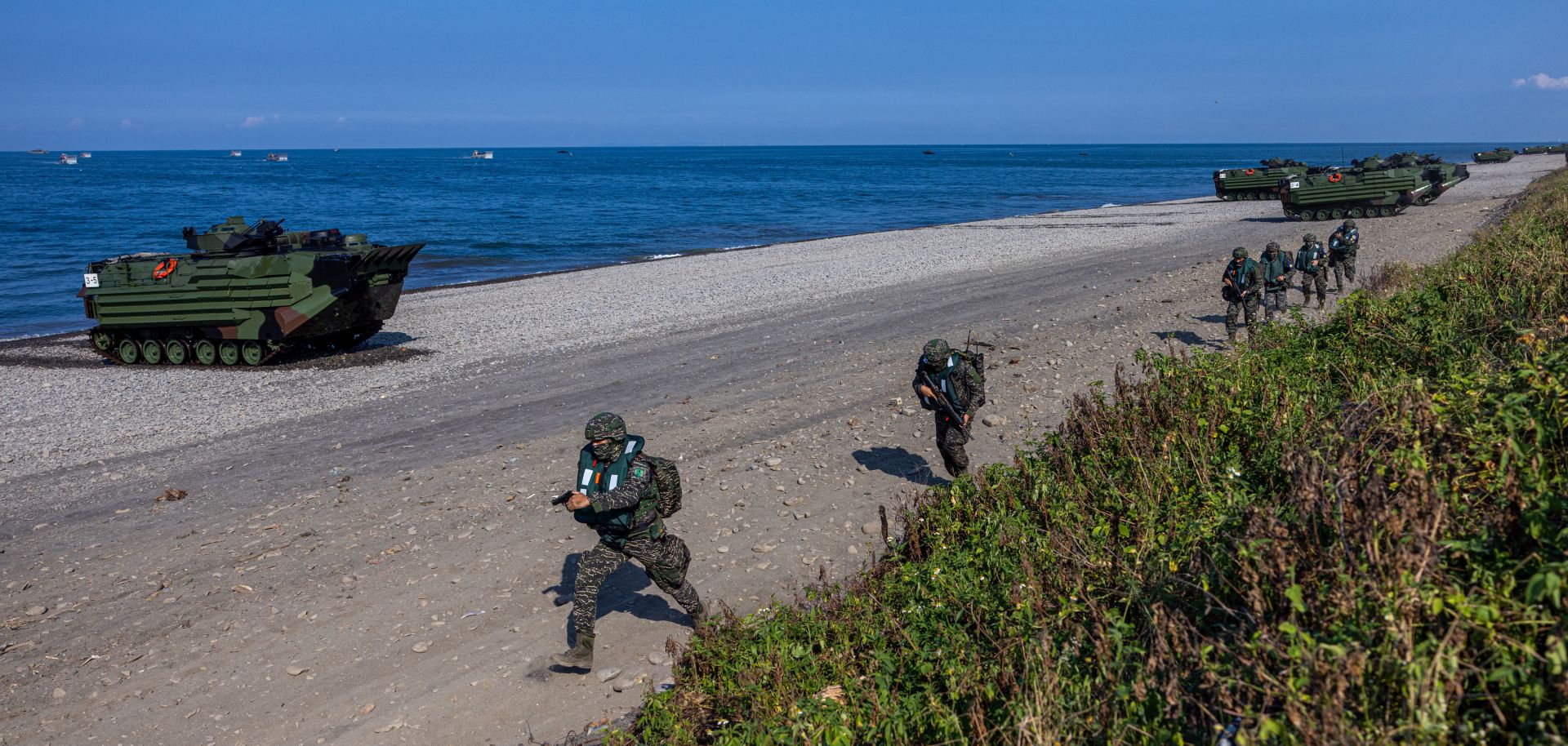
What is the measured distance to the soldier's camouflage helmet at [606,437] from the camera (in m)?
6.80

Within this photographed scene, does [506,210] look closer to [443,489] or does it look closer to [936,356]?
[443,489]

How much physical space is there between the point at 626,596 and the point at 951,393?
342cm

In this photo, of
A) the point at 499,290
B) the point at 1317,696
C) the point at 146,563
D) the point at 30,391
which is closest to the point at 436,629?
the point at 146,563

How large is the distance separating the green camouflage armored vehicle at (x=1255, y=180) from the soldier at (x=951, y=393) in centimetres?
4170

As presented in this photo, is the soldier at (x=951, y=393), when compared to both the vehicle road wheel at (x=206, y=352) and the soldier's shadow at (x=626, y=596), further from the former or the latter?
the vehicle road wheel at (x=206, y=352)

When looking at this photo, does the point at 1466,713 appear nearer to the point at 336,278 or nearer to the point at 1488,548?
the point at 1488,548

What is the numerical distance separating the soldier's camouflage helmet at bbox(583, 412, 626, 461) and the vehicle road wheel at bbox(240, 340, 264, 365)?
15.1m

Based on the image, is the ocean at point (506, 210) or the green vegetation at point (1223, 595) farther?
the ocean at point (506, 210)

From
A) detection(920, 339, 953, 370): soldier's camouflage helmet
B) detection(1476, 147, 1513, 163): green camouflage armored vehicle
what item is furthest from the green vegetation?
detection(1476, 147, 1513, 163): green camouflage armored vehicle

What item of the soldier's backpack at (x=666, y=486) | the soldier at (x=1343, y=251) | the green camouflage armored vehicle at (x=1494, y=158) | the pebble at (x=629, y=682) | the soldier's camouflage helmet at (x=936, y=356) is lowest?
the pebble at (x=629, y=682)

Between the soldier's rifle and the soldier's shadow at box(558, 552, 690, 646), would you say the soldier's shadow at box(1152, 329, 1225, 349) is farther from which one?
the soldier's shadow at box(558, 552, 690, 646)

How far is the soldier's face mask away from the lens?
22.3ft

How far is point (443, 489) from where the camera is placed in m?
11.0

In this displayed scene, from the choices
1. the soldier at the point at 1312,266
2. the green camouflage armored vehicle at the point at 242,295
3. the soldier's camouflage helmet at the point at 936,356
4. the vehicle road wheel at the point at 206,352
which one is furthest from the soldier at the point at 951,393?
the vehicle road wheel at the point at 206,352
